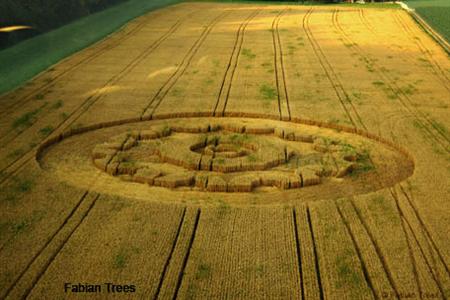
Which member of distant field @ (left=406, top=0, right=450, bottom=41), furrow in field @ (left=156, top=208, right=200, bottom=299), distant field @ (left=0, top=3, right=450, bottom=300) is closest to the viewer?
furrow in field @ (left=156, top=208, right=200, bottom=299)

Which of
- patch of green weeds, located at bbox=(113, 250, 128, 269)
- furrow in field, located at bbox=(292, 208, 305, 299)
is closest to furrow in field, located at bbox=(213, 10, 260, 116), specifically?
furrow in field, located at bbox=(292, 208, 305, 299)

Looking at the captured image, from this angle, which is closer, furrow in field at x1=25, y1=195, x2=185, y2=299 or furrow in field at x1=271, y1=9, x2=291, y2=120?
furrow in field at x1=25, y1=195, x2=185, y2=299

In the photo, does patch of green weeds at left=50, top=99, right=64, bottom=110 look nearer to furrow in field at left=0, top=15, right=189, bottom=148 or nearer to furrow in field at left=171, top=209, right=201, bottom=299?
furrow in field at left=0, top=15, right=189, bottom=148

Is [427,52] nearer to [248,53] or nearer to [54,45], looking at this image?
[248,53]

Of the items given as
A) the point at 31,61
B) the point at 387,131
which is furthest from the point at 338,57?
the point at 31,61

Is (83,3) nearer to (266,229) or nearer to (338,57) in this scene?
(338,57)

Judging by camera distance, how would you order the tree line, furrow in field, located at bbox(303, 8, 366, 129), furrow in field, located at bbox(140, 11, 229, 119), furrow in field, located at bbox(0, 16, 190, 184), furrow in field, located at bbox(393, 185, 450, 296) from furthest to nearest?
the tree line < furrow in field, located at bbox(140, 11, 229, 119) < furrow in field, located at bbox(303, 8, 366, 129) < furrow in field, located at bbox(0, 16, 190, 184) < furrow in field, located at bbox(393, 185, 450, 296)
